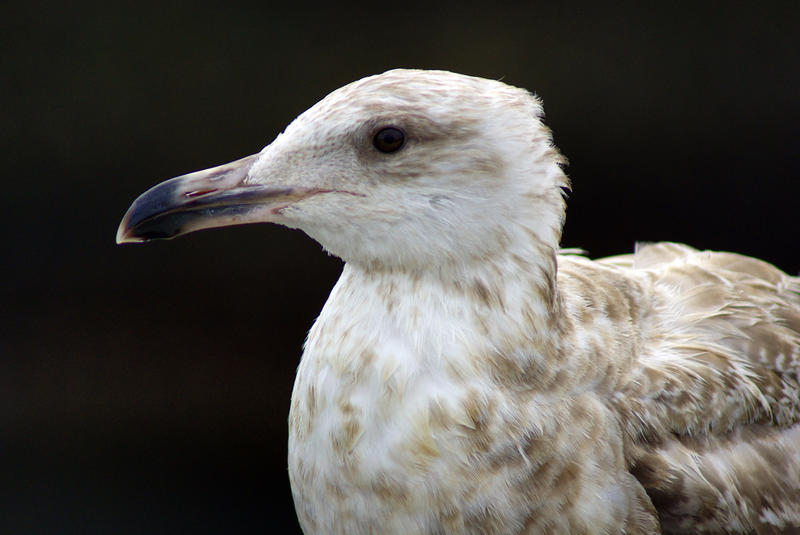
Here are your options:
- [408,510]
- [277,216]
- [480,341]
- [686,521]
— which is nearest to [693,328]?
[686,521]

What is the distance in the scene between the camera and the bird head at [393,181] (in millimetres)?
1097

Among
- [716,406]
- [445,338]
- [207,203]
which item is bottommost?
[716,406]

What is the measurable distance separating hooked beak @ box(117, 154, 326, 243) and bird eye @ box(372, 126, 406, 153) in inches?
3.5

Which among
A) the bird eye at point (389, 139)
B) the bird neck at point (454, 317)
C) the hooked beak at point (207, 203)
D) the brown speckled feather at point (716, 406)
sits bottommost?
the brown speckled feather at point (716, 406)

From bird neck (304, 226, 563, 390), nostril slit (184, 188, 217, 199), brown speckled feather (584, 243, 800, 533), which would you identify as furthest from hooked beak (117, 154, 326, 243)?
brown speckled feather (584, 243, 800, 533)

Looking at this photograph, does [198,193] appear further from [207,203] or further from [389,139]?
[389,139]

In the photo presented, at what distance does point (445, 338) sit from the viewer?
3.75ft

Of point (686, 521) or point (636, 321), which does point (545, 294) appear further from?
point (686, 521)

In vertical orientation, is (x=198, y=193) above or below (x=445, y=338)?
above

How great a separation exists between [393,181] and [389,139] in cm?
5

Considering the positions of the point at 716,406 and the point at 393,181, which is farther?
the point at 716,406

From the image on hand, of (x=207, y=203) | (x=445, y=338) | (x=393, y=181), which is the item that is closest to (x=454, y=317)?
(x=445, y=338)

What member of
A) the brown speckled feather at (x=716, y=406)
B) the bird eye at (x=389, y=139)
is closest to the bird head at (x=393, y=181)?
the bird eye at (x=389, y=139)

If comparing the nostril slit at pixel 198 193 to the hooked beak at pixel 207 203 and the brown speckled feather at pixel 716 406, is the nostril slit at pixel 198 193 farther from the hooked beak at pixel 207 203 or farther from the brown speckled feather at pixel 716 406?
the brown speckled feather at pixel 716 406
